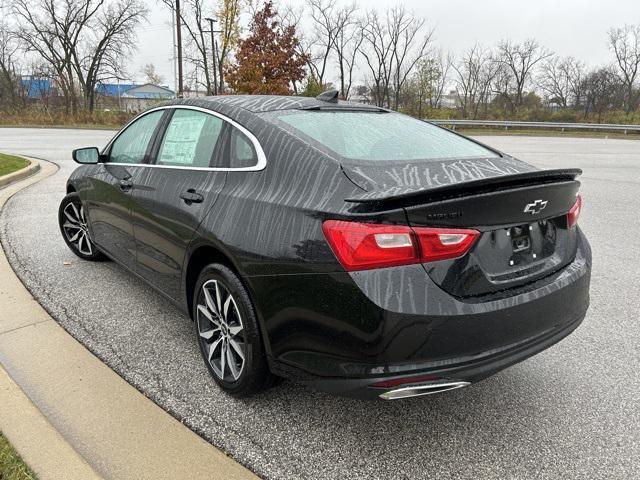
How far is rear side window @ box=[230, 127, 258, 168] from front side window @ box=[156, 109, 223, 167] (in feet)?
0.61

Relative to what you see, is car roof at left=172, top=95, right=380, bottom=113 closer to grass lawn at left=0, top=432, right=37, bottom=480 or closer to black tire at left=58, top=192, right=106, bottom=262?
grass lawn at left=0, top=432, right=37, bottom=480

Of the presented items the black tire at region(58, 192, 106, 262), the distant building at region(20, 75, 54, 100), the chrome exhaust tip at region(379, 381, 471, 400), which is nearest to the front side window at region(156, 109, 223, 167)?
the chrome exhaust tip at region(379, 381, 471, 400)

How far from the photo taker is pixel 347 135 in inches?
102

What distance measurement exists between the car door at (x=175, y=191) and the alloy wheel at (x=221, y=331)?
1.01ft

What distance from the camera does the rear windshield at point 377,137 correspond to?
7.98ft

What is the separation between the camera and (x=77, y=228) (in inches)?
188

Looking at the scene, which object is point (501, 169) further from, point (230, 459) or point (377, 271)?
point (230, 459)

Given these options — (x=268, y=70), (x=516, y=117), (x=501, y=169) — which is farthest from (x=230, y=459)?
(x=516, y=117)

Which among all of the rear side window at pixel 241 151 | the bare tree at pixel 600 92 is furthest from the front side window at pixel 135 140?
the bare tree at pixel 600 92

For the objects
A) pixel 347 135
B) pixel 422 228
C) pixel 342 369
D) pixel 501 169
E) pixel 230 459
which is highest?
pixel 347 135

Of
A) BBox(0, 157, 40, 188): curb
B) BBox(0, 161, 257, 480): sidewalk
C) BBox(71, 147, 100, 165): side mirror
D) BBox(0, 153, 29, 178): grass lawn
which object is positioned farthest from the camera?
BBox(0, 153, 29, 178): grass lawn

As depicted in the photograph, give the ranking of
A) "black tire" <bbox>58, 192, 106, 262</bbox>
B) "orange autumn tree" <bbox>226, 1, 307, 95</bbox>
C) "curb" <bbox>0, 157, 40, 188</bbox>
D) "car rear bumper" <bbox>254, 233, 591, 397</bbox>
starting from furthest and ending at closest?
1. "orange autumn tree" <bbox>226, 1, 307, 95</bbox>
2. "curb" <bbox>0, 157, 40, 188</bbox>
3. "black tire" <bbox>58, 192, 106, 262</bbox>
4. "car rear bumper" <bbox>254, 233, 591, 397</bbox>

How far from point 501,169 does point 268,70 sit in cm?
2823

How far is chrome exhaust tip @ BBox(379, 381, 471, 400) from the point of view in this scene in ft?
6.15
